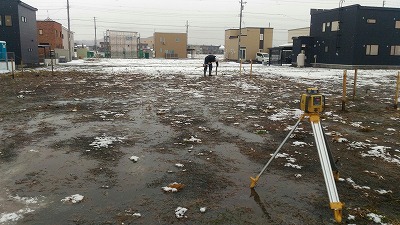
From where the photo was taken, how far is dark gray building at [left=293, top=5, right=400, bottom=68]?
3716cm

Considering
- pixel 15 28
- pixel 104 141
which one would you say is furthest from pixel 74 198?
pixel 15 28

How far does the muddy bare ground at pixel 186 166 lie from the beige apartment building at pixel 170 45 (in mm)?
71287

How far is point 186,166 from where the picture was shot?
18.6 feet

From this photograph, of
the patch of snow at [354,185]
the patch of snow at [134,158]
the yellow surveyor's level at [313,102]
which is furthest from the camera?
the patch of snow at [134,158]

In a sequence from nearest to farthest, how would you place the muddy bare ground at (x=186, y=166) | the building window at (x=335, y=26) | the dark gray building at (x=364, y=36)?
the muddy bare ground at (x=186, y=166), the dark gray building at (x=364, y=36), the building window at (x=335, y=26)

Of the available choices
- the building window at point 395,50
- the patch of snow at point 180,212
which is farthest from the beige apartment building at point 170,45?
the patch of snow at point 180,212

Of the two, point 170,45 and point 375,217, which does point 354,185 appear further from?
point 170,45

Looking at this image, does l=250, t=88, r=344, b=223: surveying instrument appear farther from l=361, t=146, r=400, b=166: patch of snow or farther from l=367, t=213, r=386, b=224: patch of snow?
l=361, t=146, r=400, b=166: patch of snow

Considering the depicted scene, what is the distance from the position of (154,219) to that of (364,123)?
745 centimetres

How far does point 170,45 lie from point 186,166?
77884 mm

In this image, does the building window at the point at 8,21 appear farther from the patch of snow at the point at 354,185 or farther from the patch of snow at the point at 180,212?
the patch of snow at the point at 354,185

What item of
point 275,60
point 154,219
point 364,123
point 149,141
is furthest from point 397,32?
point 154,219

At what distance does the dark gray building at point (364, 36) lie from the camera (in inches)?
1463

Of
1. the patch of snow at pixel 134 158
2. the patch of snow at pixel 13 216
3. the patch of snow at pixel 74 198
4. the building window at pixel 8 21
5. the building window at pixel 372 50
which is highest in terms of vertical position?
the building window at pixel 8 21
